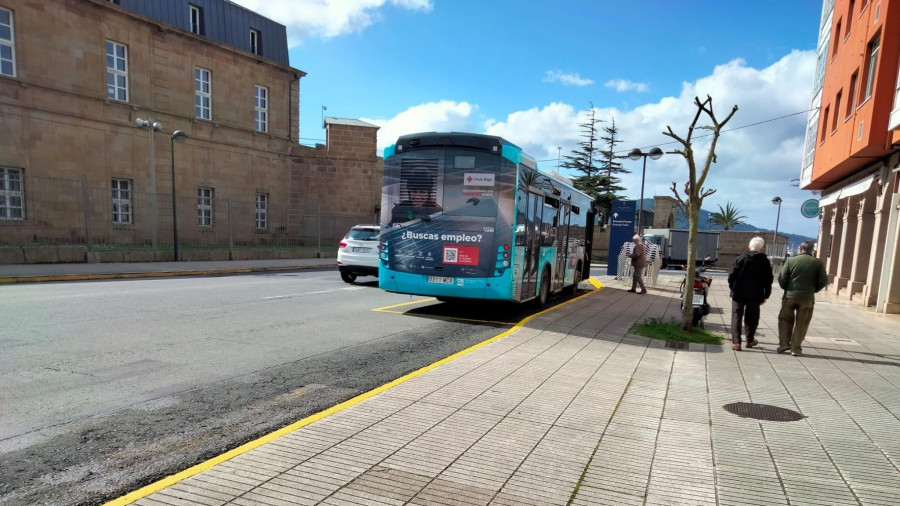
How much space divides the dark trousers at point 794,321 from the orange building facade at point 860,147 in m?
6.59

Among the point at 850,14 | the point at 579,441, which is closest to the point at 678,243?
the point at 850,14

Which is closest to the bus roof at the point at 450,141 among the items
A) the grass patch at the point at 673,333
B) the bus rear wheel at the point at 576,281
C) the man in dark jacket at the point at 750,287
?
the grass patch at the point at 673,333

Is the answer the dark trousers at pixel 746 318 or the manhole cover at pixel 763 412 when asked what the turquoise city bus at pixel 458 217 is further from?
the manhole cover at pixel 763 412

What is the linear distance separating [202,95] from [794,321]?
2885 centimetres

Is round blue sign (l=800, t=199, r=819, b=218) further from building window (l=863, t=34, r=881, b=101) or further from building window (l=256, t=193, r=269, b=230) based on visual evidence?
building window (l=256, t=193, r=269, b=230)

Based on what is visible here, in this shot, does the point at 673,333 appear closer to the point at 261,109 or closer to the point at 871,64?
the point at 871,64

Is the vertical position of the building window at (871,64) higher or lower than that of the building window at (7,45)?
lower

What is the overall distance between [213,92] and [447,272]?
24301mm

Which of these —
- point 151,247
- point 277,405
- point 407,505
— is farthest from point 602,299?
point 151,247

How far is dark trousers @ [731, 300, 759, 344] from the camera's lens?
7902 mm

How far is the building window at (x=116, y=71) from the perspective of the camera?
23.8 metres

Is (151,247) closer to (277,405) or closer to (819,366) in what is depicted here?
(277,405)

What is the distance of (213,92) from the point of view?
28219 mm

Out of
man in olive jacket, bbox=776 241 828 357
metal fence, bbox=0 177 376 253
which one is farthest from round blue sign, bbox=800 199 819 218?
metal fence, bbox=0 177 376 253
